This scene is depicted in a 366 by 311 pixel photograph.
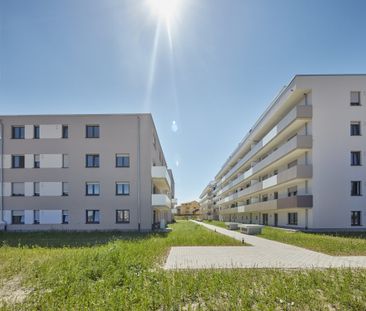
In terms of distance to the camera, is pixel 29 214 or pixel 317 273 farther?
pixel 29 214

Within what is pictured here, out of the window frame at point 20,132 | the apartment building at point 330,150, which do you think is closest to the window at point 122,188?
the window frame at point 20,132

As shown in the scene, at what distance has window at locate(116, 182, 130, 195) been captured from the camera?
2917 centimetres

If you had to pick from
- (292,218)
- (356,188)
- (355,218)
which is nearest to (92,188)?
(292,218)

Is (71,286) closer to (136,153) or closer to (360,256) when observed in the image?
(360,256)

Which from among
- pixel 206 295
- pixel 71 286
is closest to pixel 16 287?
pixel 71 286

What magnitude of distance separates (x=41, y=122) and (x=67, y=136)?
2.69m

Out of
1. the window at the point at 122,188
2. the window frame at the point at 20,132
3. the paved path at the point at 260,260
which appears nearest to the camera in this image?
the paved path at the point at 260,260

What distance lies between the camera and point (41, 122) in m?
29.9

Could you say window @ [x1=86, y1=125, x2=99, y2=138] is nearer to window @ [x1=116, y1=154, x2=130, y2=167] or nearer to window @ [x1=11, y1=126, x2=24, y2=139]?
window @ [x1=116, y1=154, x2=130, y2=167]

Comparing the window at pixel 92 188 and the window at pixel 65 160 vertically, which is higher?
the window at pixel 65 160

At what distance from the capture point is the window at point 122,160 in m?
29.5

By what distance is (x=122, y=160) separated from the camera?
29625 millimetres

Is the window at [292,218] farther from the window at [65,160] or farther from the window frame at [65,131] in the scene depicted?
the window frame at [65,131]

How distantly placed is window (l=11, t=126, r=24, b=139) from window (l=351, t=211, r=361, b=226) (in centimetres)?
3035
